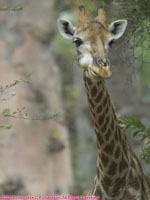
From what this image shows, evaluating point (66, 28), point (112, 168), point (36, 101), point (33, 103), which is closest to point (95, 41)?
point (66, 28)

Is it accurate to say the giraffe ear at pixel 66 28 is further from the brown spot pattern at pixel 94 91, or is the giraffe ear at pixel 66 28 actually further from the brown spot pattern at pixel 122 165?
the brown spot pattern at pixel 122 165

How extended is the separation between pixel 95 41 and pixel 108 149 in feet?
4.20

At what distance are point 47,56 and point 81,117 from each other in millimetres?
3173

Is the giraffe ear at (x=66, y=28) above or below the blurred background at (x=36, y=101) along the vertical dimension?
above

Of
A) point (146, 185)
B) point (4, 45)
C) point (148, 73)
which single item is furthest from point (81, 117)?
point (146, 185)

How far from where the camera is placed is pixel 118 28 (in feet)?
16.6

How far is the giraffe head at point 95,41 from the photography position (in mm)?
4324

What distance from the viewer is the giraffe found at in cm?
457

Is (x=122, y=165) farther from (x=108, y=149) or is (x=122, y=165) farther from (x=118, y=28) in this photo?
(x=118, y=28)

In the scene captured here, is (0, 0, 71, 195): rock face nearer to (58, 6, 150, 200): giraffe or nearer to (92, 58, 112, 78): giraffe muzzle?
(58, 6, 150, 200): giraffe

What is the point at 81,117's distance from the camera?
14.6 m

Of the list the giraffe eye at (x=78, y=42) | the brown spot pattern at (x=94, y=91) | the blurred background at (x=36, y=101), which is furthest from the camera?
the blurred background at (x=36, y=101)

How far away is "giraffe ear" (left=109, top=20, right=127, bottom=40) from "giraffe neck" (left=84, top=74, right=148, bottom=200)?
0.61m

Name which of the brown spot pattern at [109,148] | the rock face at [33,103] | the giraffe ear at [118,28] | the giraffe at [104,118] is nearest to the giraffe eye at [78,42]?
the giraffe at [104,118]
